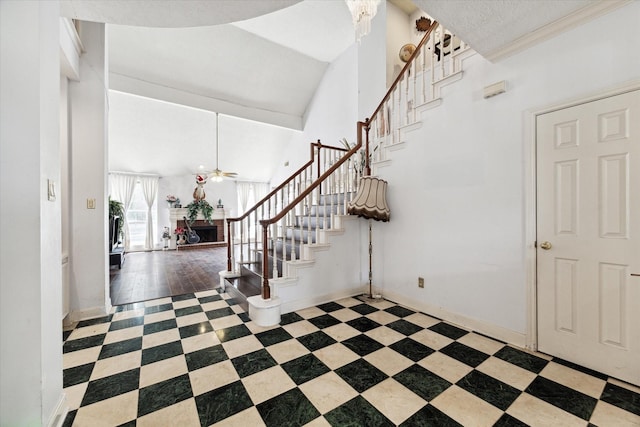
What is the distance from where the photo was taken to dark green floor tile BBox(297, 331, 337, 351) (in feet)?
7.47

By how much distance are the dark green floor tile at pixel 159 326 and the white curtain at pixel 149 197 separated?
7.06 m

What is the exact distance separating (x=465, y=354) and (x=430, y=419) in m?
0.88

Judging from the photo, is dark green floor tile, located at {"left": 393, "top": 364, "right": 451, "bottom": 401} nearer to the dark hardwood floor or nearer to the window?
the dark hardwood floor

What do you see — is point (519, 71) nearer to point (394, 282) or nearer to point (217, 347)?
point (394, 282)

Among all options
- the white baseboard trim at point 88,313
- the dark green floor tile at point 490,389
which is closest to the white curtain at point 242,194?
the white baseboard trim at point 88,313

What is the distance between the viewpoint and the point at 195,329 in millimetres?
2619

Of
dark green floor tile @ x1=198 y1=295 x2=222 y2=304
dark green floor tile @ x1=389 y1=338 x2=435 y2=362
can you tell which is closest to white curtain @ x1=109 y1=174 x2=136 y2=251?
dark green floor tile @ x1=198 y1=295 x2=222 y2=304

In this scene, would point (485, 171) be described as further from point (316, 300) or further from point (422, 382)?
point (316, 300)

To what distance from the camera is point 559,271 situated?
2.05m

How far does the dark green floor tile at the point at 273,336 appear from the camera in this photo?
92.6 inches

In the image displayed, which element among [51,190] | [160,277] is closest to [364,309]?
[51,190]

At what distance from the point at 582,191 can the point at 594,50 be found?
1042mm

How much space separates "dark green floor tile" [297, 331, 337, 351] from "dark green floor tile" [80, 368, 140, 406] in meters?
1.27

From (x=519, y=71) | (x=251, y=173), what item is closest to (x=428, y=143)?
(x=519, y=71)
